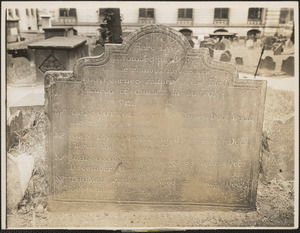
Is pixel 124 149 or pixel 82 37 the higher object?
pixel 82 37

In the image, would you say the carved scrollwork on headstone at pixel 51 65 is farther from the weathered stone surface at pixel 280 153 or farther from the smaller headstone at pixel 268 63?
the weathered stone surface at pixel 280 153

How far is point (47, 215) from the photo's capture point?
3.49 metres

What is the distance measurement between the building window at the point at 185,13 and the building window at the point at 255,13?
61 centimetres

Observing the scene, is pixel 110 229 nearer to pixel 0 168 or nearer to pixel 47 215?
pixel 47 215

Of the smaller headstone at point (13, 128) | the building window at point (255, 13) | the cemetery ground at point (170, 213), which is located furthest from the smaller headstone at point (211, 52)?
the smaller headstone at point (13, 128)

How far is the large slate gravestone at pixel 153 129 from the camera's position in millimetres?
3186

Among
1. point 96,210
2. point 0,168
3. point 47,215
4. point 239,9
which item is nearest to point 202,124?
point 239,9

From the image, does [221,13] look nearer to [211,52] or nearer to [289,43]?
[211,52]

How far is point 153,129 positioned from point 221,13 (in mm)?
1409

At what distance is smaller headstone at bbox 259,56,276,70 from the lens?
3.37 m

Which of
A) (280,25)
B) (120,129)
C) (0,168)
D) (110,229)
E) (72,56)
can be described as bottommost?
(110,229)

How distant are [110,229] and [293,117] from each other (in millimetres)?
2355

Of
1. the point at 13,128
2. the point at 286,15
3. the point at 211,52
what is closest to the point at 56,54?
the point at 13,128

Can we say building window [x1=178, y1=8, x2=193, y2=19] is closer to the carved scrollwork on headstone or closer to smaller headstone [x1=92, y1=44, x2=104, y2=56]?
smaller headstone [x1=92, y1=44, x2=104, y2=56]
